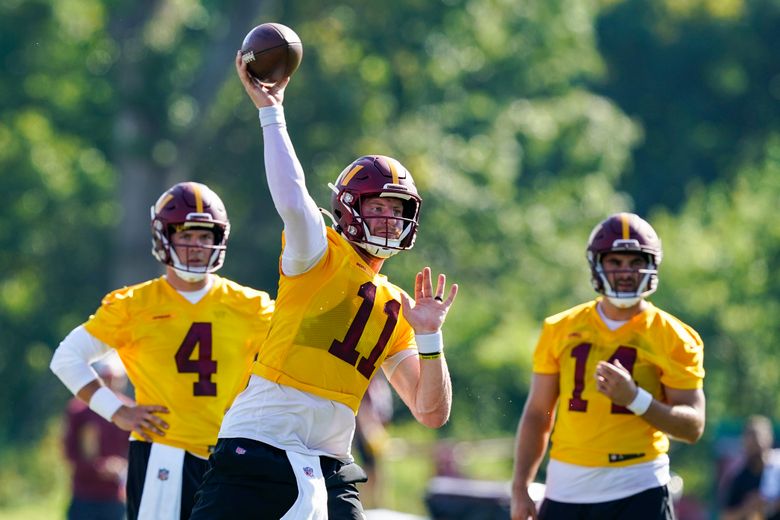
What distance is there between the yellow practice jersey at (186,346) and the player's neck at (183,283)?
1.5 inches

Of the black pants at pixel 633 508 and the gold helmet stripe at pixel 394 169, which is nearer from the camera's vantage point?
the gold helmet stripe at pixel 394 169

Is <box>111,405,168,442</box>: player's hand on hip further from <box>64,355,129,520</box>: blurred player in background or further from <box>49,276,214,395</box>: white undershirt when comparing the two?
<box>64,355,129,520</box>: blurred player in background

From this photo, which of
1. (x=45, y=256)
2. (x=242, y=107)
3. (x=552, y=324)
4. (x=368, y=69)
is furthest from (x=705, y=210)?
(x=552, y=324)

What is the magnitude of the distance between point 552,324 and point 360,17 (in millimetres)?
17904

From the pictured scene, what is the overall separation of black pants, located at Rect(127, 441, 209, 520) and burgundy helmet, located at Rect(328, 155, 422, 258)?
1.76 metres

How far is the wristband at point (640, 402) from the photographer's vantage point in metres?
6.39

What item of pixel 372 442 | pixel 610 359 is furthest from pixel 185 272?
pixel 372 442

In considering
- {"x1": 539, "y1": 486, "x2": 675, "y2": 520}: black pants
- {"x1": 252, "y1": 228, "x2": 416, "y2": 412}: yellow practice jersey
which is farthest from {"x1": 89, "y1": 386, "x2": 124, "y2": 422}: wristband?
{"x1": 539, "y1": 486, "x2": 675, "y2": 520}: black pants

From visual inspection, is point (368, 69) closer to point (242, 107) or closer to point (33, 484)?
point (242, 107)

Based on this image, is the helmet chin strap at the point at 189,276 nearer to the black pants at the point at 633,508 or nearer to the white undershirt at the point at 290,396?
the white undershirt at the point at 290,396

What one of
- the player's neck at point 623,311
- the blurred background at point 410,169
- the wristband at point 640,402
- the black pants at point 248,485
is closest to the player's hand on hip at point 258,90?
the black pants at point 248,485

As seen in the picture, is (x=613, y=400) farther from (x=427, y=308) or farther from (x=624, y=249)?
(x=427, y=308)

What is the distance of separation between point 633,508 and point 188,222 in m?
2.47

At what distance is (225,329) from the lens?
701 centimetres
